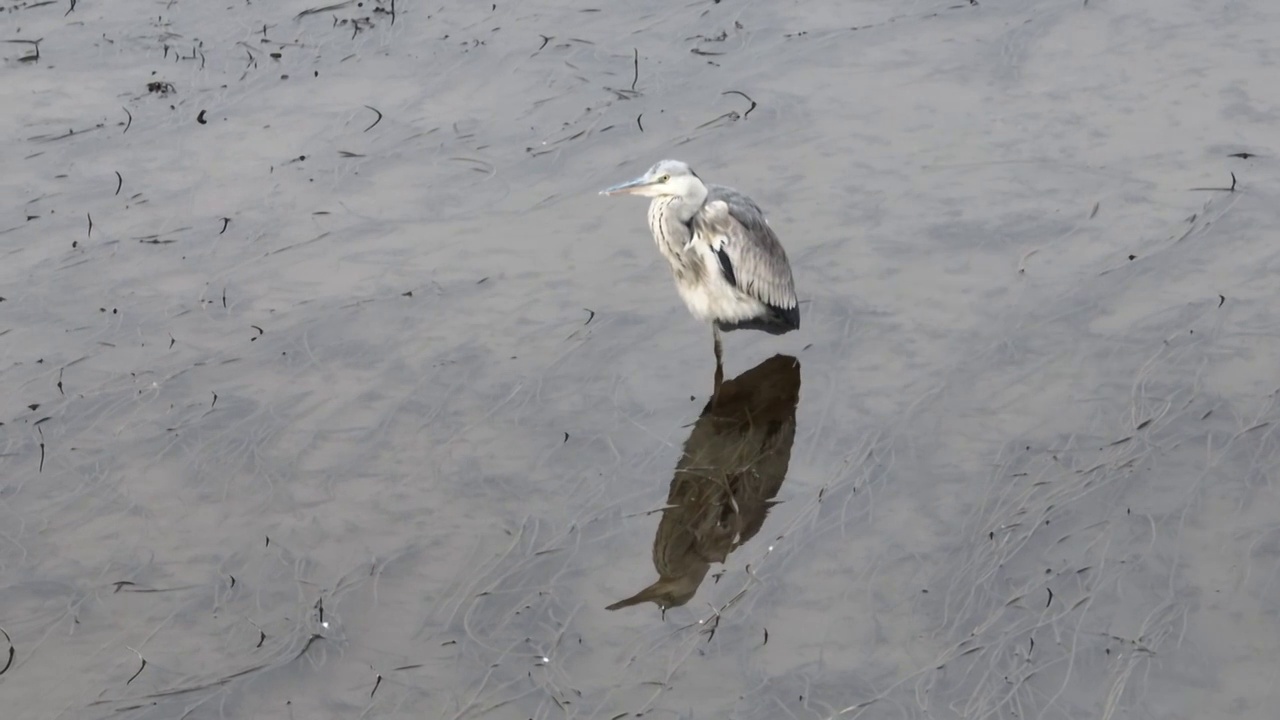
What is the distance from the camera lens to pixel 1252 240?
7.55m

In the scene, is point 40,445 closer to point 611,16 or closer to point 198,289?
point 198,289

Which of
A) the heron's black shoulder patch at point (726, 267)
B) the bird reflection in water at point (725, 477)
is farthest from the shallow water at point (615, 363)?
the heron's black shoulder patch at point (726, 267)

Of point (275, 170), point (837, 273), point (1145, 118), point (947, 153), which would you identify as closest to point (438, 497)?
point (837, 273)

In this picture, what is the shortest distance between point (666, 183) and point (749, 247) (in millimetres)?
481

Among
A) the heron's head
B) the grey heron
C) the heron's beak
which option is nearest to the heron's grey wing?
the grey heron

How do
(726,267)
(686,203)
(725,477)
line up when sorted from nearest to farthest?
(725,477) < (726,267) < (686,203)

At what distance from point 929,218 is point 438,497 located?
3193 millimetres

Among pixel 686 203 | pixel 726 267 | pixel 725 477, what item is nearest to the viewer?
pixel 725 477

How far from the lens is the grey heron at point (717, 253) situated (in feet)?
22.9

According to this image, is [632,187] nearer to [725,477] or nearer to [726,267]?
[726,267]

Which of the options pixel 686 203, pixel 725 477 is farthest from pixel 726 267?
pixel 725 477

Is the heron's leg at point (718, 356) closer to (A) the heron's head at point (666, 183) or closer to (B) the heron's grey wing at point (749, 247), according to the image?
(B) the heron's grey wing at point (749, 247)

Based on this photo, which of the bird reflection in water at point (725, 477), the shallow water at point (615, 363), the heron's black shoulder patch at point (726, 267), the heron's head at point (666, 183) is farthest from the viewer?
the heron's head at point (666, 183)

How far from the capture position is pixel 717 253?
7.03 m
